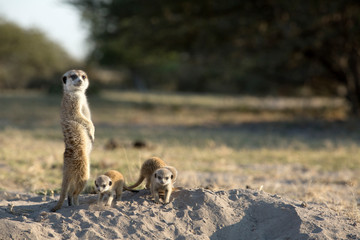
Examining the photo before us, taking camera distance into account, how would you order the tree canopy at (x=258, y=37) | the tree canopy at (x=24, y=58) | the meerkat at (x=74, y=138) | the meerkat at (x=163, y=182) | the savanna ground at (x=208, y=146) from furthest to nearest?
the tree canopy at (x=24, y=58) → the tree canopy at (x=258, y=37) → the savanna ground at (x=208, y=146) → the meerkat at (x=74, y=138) → the meerkat at (x=163, y=182)

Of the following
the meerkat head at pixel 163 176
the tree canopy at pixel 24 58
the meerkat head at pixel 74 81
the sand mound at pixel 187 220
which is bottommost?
the sand mound at pixel 187 220

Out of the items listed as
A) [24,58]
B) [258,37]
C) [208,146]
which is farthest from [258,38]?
[24,58]

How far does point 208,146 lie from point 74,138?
7.54 m

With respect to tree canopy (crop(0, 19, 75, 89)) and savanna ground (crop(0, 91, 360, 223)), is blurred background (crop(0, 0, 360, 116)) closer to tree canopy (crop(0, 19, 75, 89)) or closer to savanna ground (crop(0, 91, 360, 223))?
savanna ground (crop(0, 91, 360, 223))

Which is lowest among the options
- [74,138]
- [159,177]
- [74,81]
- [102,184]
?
[102,184]

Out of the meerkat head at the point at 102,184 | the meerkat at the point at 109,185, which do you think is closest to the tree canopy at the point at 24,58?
the meerkat at the point at 109,185

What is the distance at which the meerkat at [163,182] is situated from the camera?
4730mm

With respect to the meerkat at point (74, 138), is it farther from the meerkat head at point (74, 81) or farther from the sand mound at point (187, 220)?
the sand mound at point (187, 220)

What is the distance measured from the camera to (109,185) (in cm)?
475

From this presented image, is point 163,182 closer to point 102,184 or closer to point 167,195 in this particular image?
point 167,195

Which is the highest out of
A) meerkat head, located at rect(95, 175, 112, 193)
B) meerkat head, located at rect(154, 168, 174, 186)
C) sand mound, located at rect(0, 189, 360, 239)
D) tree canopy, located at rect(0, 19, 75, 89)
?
tree canopy, located at rect(0, 19, 75, 89)

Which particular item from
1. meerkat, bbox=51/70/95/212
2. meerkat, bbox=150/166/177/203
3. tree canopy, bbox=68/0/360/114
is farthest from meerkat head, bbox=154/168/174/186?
tree canopy, bbox=68/0/360/114

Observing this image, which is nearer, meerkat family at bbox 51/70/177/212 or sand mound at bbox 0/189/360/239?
sand mound at bbox 0/189/360/239

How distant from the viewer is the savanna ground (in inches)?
289
